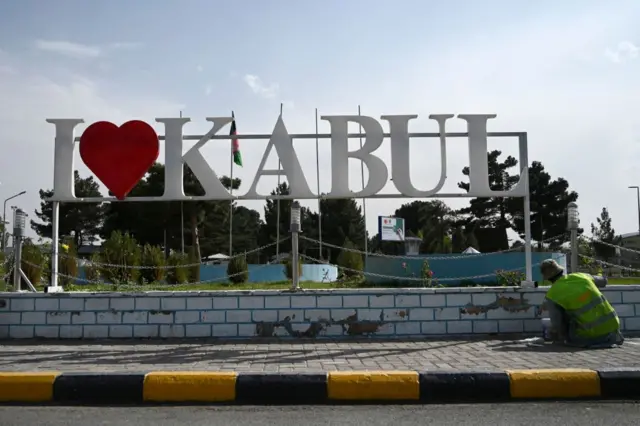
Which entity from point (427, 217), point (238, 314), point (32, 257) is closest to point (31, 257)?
point (32, 257)

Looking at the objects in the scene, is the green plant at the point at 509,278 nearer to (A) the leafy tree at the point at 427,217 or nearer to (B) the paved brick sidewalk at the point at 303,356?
(B) the paved brick sidewalk at the point at 303,356

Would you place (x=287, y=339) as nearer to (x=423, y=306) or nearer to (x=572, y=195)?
(x=423, y=306)

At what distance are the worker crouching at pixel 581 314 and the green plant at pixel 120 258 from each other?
9.81 m

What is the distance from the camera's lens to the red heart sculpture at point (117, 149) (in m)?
8.71

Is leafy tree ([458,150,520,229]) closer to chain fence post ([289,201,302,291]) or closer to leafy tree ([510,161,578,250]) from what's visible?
leafy tree ([510,161,578,250])

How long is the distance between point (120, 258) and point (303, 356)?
932 cm

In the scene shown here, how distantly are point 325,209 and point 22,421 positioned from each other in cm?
4547

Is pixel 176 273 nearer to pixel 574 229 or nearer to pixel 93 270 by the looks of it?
pixel 93 270

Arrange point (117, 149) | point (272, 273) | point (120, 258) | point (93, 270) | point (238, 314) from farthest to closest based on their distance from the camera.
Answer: point (272, 273) → point (93, 270) → point (120, 258) → point (117, 149) → point (238, 314)

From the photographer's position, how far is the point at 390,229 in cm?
3262

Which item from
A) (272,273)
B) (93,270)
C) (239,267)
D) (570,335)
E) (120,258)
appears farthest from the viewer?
(272,273)

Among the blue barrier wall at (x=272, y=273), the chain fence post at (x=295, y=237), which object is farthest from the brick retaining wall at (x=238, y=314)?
the blue barrier wall at (x=272, y=273)

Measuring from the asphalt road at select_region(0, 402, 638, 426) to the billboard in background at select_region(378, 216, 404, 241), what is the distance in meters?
26.6

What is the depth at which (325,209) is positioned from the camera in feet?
164
